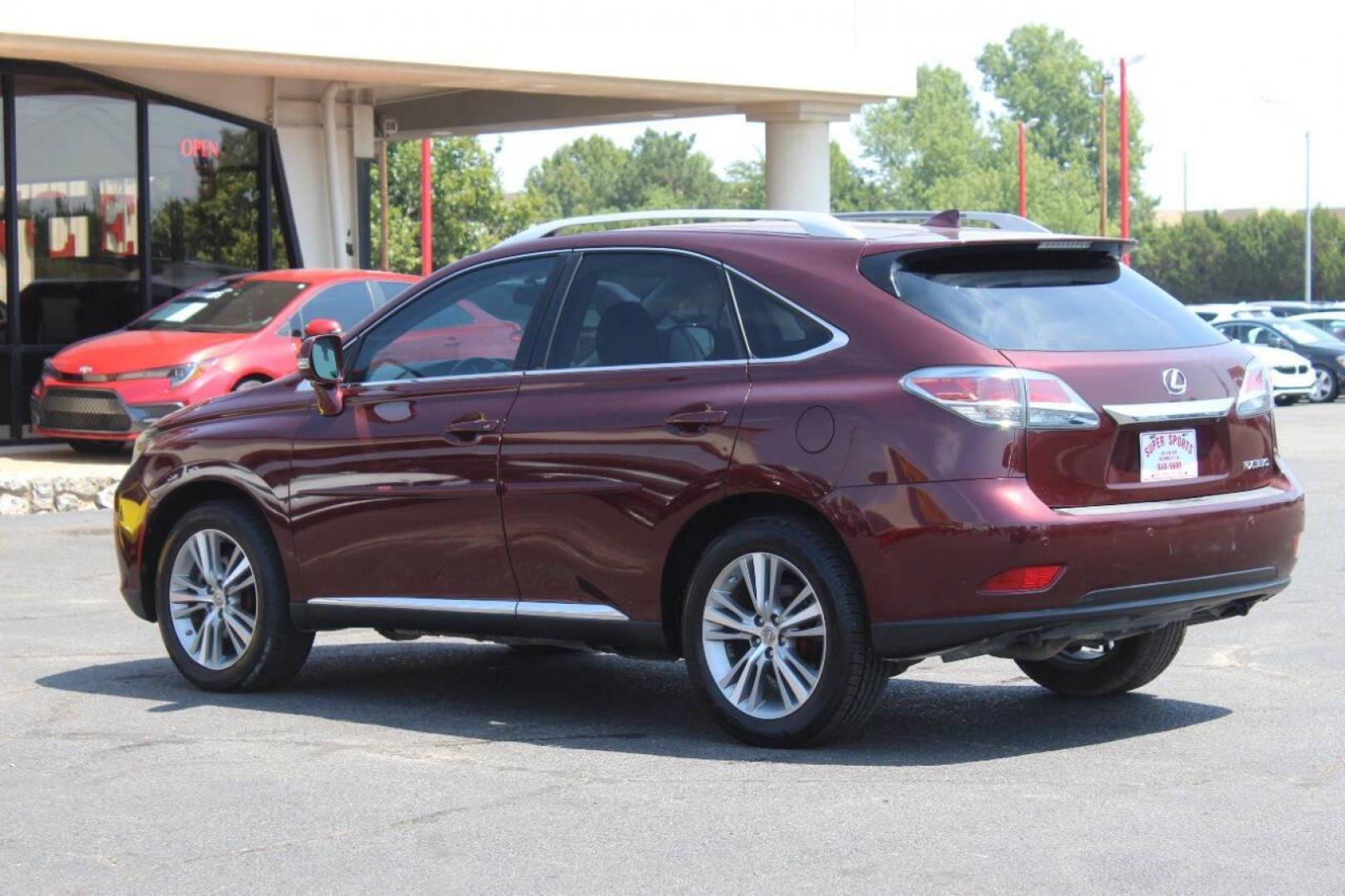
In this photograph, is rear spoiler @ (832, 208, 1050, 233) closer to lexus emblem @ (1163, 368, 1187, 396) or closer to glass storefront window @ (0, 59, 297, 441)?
lexus emblem @ (1163, 368, 1187, 396)

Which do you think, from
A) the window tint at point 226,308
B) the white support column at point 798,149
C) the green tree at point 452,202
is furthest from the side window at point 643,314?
the green tree at point 452,202

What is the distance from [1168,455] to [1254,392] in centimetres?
56

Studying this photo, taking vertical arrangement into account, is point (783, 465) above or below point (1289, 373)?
above

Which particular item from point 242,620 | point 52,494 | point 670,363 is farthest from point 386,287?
point 670,363

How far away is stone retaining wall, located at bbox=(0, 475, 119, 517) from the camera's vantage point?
51.8 ft

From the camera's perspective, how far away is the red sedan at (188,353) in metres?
17.0

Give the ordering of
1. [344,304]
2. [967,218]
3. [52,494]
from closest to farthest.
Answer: [967,218], [52,494], [344,304]

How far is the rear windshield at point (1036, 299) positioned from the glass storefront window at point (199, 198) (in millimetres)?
16014

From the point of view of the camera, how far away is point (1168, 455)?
6.39 meters

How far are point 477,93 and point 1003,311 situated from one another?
2070cm

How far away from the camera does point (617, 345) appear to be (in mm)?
6934

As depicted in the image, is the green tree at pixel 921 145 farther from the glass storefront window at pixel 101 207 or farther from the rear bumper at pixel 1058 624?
the rear bumper at pixel 1058 624

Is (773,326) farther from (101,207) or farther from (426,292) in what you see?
(101,207)

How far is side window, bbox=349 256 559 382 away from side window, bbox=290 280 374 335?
34.9 ft
